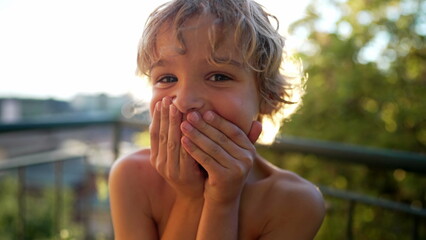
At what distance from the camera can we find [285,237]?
1.00 meters

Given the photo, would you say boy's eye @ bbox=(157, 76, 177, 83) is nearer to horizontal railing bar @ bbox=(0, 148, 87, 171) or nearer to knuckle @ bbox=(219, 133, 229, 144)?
knuckle @ bbox=(219, 133, 229, 144)

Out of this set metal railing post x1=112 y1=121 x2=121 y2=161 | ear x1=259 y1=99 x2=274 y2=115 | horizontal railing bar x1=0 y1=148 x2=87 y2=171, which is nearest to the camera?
ear x1=259 y1=99 x2=274 y2=115

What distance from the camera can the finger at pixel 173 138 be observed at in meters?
0.89

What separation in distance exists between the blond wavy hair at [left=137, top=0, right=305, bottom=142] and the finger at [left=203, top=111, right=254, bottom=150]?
0.44 ft

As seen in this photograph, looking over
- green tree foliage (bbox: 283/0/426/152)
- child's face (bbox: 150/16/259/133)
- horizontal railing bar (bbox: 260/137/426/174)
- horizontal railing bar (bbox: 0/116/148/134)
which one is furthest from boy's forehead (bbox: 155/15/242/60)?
green tree foliage (bbox: 283/0/426/152)

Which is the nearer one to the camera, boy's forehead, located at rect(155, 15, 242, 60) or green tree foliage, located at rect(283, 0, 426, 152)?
boy's forehead, located at rect(155, 15, 242, 60)

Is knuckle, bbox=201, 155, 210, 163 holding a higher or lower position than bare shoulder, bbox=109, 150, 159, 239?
higher

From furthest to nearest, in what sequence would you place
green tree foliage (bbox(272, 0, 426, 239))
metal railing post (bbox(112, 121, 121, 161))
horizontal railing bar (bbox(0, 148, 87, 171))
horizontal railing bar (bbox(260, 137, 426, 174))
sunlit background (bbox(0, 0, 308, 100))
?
1. sunlit background (bbox(0, 0, 308, 100))
2. green tree foliage (bbox(272, 0, 426, 239))
3. metal railing post (bbox(112, 121, 121, 161))
4. horizontal railing bar (bbox(0, 148, 87, 171))
5. horizontal railing bar (bbox(260, 137, 426, 174))

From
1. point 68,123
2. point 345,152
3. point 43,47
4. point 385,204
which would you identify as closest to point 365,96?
point 385,204

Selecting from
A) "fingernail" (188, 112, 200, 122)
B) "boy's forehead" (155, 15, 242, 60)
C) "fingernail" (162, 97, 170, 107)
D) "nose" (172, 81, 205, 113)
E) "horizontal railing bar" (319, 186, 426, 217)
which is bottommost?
"horizontal railing bar" (319, 186, 426, 217)

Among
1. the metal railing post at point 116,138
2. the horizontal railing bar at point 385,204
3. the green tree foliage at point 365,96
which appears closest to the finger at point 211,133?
the horizontal railing bar at point 385,204

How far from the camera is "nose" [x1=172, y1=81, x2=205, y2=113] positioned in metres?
0.89

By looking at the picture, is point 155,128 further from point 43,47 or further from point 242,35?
point 43,47

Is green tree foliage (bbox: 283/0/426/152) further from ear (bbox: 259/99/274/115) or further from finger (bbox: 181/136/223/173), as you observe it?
finger (bbox: 181/136/223/173)
